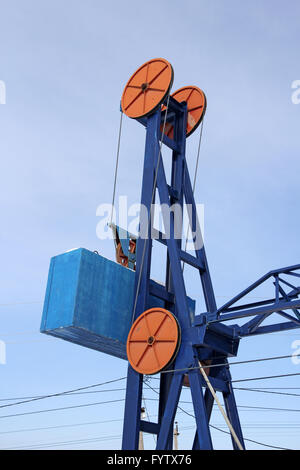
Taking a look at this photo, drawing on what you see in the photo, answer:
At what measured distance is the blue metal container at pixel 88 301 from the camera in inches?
575

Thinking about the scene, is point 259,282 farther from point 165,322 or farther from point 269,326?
point 165,322

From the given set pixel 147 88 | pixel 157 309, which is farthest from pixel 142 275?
pixel 147 88

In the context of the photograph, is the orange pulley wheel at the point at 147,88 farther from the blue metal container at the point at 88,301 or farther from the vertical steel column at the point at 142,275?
the blue metal container at the point at 88,301

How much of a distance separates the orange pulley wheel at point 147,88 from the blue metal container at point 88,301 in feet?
17.2

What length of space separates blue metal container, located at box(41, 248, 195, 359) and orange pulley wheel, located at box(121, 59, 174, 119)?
5.23 metres

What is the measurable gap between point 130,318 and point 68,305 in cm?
Result: 217

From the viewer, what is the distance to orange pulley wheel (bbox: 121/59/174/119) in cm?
1739

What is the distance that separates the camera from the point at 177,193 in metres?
17.8

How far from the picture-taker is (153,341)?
14562mm

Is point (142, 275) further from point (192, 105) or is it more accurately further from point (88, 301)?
point (192, 105)

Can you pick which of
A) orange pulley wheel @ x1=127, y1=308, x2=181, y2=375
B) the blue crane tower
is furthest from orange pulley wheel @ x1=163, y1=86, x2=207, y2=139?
orange pulley wheel @ x1=127, y1=308, x2=181, y2=375

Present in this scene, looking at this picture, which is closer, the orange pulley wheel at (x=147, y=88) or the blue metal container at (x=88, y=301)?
the blue metal container at (x=88, y=301)

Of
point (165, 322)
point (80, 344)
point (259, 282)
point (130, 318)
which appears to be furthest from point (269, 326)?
point (80, 344)

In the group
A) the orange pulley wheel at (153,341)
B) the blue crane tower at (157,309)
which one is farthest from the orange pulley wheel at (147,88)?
the orange pulley wheel at (153,341)
